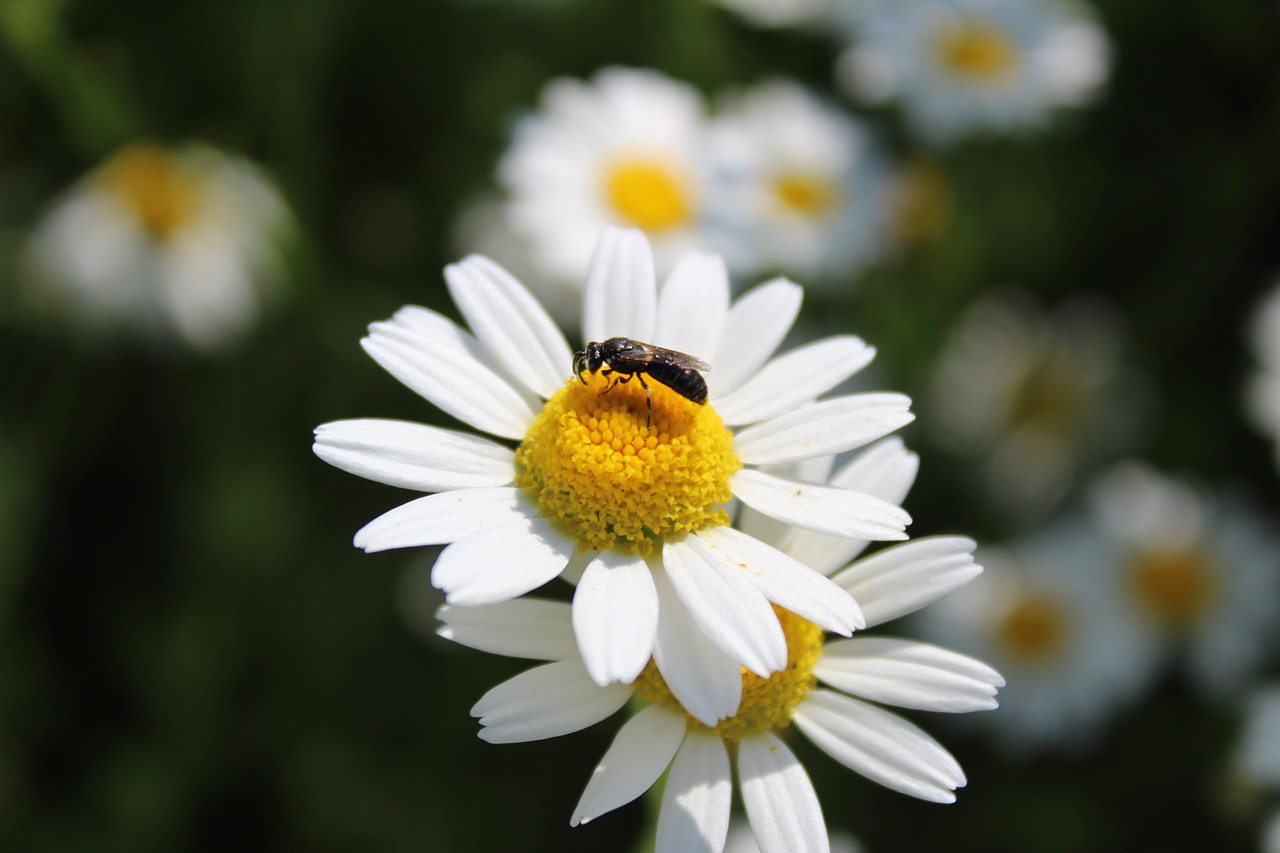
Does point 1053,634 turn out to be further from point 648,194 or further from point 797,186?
point 648,194

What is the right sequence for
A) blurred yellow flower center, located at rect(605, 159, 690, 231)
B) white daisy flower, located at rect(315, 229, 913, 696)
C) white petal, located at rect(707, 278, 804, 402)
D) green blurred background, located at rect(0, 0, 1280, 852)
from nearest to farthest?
white daisy flower, located at rect(315, 229, 913, 696) → white petal, located at rect(707, 278, 804, 402) → green blurred background, located at rect(0, 0, 1280, 852) → blurred yellow flower center, located at rect(605, 159, 690, 231)

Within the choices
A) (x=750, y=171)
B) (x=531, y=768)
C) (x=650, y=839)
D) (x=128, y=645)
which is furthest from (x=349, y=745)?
(x=750, y=171)

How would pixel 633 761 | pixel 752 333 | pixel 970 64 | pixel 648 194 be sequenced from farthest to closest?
pixel 970 64 < pixel 648 194 < pixel 752 333 < pixel 633 761

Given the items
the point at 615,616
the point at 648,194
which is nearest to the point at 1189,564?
the point at 648,194

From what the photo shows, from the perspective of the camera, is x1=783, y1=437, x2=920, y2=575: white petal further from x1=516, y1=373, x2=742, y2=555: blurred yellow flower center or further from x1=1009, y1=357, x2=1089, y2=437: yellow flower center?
x1=1009, y1=357, x2=1089, y2=437: yellow flower center

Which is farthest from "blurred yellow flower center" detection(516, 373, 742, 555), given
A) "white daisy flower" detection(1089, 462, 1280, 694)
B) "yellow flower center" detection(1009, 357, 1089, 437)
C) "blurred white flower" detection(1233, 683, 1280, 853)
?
"yellow flower center" detection(1009, 357, 1089, 437)

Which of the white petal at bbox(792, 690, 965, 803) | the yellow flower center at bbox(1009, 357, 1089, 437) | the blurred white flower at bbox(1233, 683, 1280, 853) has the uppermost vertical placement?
the yellow flower center at bbox(1009, 357, 1089, 437)

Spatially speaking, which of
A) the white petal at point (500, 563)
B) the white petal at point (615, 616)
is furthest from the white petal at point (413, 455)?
the white petal at point (615, 616)

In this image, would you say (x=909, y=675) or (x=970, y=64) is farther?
(x=970, y=64)

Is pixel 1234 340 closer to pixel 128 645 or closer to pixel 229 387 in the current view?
pixel 229 387
